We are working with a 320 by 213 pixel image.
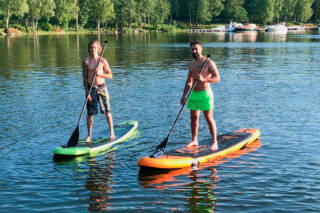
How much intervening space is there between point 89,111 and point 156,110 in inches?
198

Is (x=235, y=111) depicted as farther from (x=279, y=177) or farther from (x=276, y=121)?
(x=279, y=177)

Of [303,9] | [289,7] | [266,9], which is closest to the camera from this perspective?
[266,9]

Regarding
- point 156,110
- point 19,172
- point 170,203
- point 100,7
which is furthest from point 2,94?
point 100,7

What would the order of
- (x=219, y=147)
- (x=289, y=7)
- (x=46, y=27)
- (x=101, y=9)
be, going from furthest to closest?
(x=289, y=7) < (x=101, y=9) < (x=46, y=27) < (x=219, y=147)

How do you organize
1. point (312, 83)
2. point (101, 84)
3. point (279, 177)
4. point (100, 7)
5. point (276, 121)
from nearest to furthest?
point (279, 177) → point (101, 84) → point (276, 121) → point (312, 83) → point (100, 7)

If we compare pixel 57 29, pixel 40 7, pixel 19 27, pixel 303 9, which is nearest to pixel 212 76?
pixel 40 7

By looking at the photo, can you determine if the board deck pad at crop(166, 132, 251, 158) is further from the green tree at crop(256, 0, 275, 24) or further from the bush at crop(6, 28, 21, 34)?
the green tree at crop(256, 0, 275, 24)

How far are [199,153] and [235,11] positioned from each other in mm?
149446

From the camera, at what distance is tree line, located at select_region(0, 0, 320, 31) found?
296ft

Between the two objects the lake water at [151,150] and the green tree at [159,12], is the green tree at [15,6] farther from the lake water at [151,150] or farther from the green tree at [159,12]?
the lake water at [151,150]

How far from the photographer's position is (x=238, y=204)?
7477 mm

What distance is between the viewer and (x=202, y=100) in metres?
9.72

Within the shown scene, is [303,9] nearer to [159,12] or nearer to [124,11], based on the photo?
[159,12]

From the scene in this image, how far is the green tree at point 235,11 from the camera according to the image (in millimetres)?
152500
